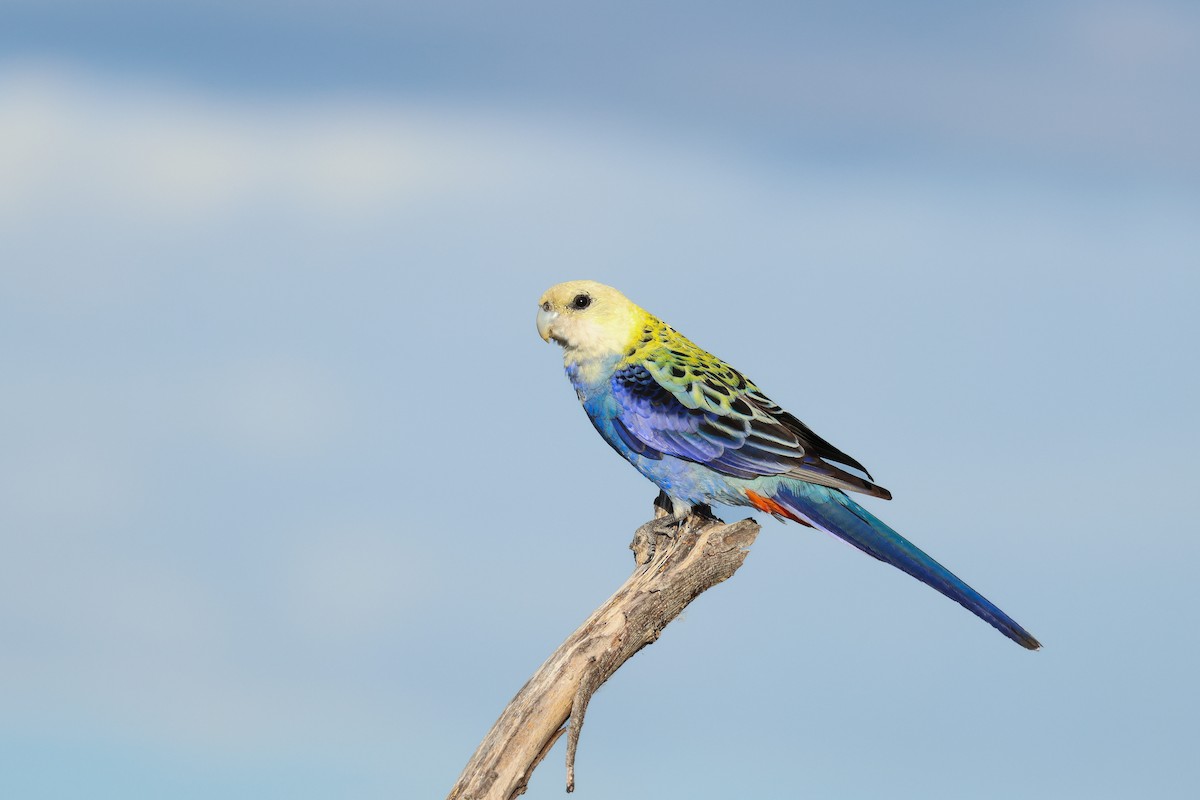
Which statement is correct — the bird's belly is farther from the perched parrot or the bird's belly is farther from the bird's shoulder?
the bird's shoulder

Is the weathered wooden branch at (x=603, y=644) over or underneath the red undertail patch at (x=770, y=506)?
underneath

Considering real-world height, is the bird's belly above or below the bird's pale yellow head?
below

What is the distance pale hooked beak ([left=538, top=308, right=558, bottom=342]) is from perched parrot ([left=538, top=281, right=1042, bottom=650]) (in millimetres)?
11

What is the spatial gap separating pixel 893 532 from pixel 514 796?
110 inches

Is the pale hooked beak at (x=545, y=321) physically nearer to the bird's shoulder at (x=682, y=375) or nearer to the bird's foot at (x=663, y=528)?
the bird's shoulder at (x=682, y=375)

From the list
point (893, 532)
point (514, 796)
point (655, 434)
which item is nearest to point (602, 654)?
point (514, 796)

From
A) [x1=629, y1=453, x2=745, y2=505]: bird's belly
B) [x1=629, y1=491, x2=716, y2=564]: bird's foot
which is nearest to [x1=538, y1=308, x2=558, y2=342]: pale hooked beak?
[x1=629, y1=453, x2=745, y2=505]: bird's belly

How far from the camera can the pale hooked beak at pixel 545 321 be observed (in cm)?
742

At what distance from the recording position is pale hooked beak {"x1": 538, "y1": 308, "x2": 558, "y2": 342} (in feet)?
24.3

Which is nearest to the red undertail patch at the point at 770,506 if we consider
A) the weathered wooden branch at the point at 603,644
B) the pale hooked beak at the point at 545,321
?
the weathered wooden branch at the point at 603,644

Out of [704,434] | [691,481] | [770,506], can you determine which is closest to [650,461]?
[691,481]

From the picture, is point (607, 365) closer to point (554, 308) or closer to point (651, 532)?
point (554, 308)

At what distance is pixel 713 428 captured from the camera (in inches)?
272

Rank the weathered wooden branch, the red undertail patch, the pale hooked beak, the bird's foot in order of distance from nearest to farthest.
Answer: the weathered wooden branch < the red undertail patch < the bird's foot < the pale hooked beak
